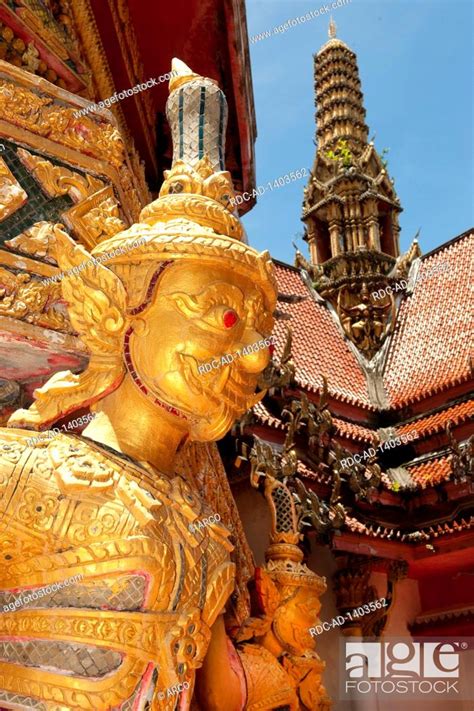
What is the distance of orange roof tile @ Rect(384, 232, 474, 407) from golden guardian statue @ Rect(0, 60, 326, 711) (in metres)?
8.13

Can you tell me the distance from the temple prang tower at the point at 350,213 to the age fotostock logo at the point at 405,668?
5284 mm

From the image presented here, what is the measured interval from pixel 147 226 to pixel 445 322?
1058 centimetres

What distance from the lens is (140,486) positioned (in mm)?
1852

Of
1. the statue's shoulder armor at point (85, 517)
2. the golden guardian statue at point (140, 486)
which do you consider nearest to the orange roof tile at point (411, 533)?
the golden guardian statue at point (140, 486)

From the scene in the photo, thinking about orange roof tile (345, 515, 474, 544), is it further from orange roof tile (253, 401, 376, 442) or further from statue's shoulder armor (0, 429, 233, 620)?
statue's shoulder armor (0, 429, 233, 620)

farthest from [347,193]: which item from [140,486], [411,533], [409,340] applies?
[140,486]

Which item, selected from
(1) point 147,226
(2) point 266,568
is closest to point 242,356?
(1) point 147,226

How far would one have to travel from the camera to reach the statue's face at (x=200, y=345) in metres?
1.94

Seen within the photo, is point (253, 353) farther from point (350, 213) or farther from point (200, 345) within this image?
point (350, 213)

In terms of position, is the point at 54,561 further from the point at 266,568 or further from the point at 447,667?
the point at 447,667

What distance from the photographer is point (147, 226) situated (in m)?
2.12

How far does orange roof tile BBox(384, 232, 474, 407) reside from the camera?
420 inches

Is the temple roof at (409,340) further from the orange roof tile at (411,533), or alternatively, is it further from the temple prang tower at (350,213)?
the orange roof tile at (411,533)

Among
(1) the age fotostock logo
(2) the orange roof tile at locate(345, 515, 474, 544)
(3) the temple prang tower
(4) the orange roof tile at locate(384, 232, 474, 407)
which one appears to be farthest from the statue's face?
(3) the temple prang tower
